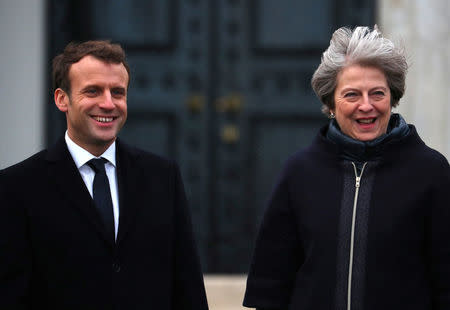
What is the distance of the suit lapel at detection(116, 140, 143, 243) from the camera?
3.23 meters

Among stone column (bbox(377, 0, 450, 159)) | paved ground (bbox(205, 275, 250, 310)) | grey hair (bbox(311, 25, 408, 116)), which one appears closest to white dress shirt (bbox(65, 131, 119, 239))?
grey hair (bbox(311, 25, 408, 116))

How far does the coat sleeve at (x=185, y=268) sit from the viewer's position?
11.1 ft

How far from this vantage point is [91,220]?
3.18m

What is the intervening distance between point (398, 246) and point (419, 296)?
18 centimetres

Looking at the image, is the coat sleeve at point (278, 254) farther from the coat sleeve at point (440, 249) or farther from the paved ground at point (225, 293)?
the paved ground at point (225, 293)

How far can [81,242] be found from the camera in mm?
3152

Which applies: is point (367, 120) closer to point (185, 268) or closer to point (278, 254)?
point (278, 254)

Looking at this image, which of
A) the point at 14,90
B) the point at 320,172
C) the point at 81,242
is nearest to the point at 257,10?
the point at 14,90

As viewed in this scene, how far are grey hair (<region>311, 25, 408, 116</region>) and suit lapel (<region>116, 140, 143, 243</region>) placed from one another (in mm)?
719

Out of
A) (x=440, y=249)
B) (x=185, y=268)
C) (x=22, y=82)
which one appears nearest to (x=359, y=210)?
(x=440, y=249)

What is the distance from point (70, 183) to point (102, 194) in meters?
0.11

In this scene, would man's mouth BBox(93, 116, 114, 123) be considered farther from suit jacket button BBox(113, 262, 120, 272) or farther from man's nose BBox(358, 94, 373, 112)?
man's nose BBox(358, 94, 373, 112)

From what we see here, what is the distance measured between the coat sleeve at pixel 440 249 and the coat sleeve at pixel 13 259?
1316mm

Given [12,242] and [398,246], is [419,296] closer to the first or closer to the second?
[398,246]
